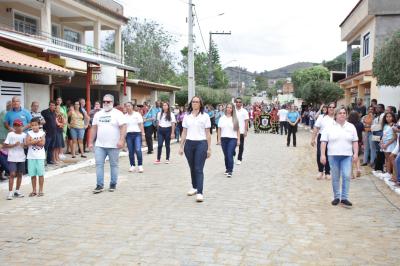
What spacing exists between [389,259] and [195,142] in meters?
3.74

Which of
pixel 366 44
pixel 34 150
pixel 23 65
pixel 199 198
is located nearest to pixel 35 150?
pixel 34 150

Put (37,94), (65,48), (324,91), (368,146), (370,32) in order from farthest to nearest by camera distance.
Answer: (324,91) < (370,32) < (65,48) < (37,94) < (368,146)

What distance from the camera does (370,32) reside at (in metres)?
23.7

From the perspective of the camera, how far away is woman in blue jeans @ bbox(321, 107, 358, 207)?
718 cm

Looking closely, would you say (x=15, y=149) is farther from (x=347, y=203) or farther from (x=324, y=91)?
(x=324, y=91)

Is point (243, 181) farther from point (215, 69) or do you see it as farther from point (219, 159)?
point (215, 69)

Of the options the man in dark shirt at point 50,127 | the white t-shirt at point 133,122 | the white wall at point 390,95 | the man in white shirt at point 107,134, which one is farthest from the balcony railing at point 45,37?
the white wall at point 390,95

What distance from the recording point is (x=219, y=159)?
13211 mm

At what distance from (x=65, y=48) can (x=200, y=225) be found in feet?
48.6

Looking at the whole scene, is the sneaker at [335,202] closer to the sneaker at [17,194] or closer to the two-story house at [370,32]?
the sneaker at [17,194]

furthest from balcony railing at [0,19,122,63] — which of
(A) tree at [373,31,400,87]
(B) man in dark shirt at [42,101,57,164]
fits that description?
(A) tree at [373,31,400,87]

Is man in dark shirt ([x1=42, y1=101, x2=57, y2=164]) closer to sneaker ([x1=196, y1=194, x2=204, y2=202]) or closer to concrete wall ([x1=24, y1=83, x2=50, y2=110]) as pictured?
concrete wall ([x1=24, y1=83, x2=50, y2=110])

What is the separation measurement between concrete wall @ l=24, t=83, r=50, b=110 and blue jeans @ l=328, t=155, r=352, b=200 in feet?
28.0

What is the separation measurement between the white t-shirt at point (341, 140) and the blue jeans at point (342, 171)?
0.11 metres
